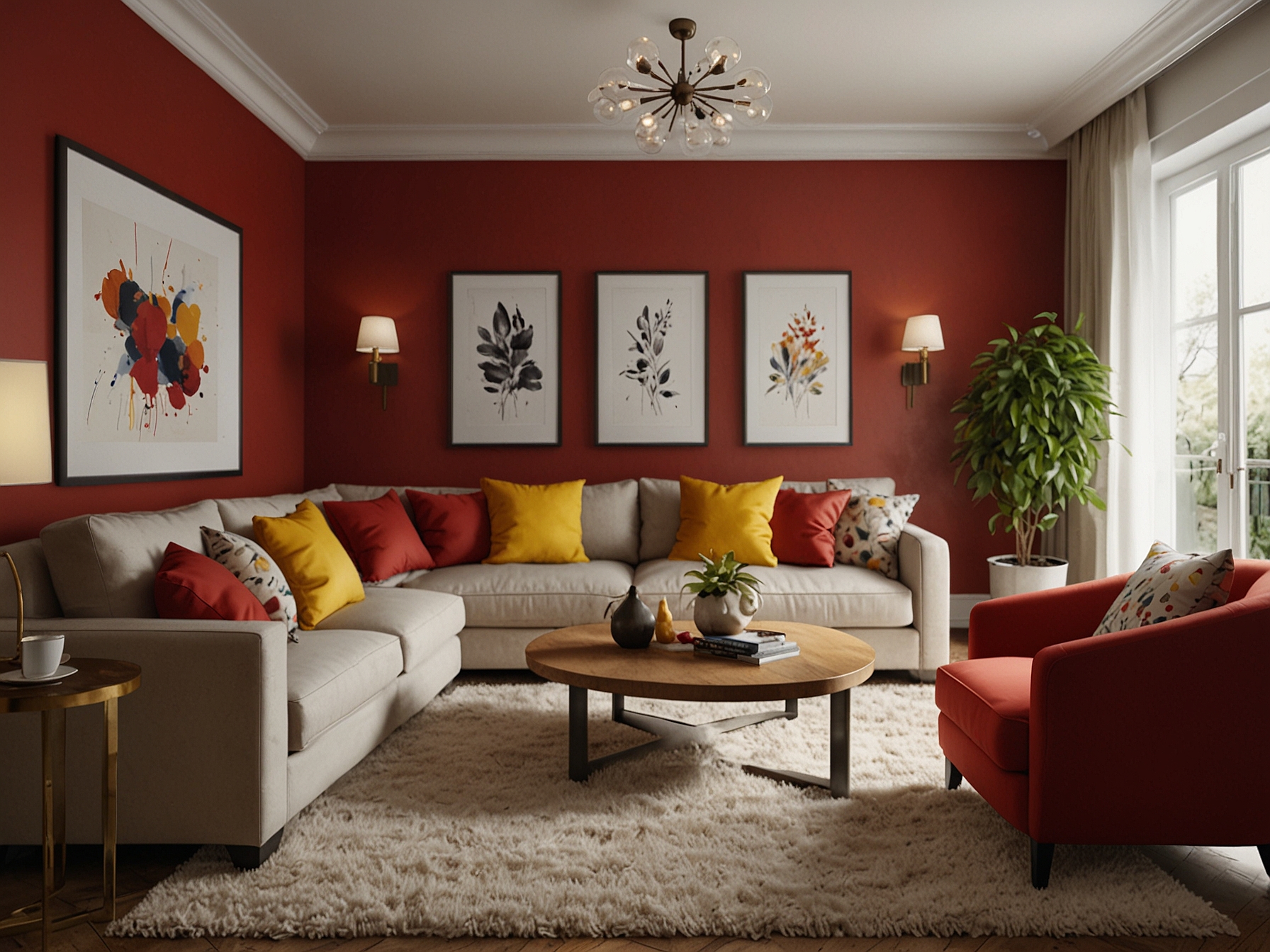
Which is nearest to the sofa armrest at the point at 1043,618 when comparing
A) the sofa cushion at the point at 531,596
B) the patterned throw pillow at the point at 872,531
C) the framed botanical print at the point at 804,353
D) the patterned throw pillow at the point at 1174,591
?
the patterned throw pillow at the point at 1174,591

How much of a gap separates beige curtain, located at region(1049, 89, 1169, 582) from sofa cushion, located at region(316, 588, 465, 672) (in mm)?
3267

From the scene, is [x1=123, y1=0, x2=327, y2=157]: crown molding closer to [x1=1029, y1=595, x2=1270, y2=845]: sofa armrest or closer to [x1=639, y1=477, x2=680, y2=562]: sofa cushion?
[x1=639, y1=477, x2=680, y2=562]: sofa cushion

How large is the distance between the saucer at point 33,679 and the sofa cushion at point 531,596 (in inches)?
81.3

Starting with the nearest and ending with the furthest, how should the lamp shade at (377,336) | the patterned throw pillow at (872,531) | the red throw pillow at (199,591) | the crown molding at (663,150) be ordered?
1. the red throw pillow at (199,591)
2. the patterned throw pillow at (872,531)
3. the lamp shade at (377,336)
4. the crown molding at (663,150)

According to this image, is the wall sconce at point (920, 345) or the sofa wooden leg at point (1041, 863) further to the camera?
the wall sconce at point (920, 345)

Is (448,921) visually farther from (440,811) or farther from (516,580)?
(516,580)

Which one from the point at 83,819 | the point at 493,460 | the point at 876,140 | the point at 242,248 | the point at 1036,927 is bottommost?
the point at 1036,927

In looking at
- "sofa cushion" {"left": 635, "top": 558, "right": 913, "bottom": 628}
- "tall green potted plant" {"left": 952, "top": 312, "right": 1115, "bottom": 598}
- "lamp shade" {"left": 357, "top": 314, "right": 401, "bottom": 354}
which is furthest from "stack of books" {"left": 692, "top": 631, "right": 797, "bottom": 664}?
"lamp shade" {"left": 357, "top": 314, "right": 401, "bottom": 354}

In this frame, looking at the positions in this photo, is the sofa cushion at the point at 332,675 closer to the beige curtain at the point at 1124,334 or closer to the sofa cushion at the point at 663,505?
the sofa cushion at the point at 663,505

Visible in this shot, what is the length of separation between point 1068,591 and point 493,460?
321 cm

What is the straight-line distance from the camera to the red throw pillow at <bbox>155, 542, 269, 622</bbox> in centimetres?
244

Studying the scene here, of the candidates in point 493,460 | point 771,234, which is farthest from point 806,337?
point 493,460

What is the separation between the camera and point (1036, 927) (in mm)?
1933

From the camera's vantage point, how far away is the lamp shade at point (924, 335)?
4727 mm
